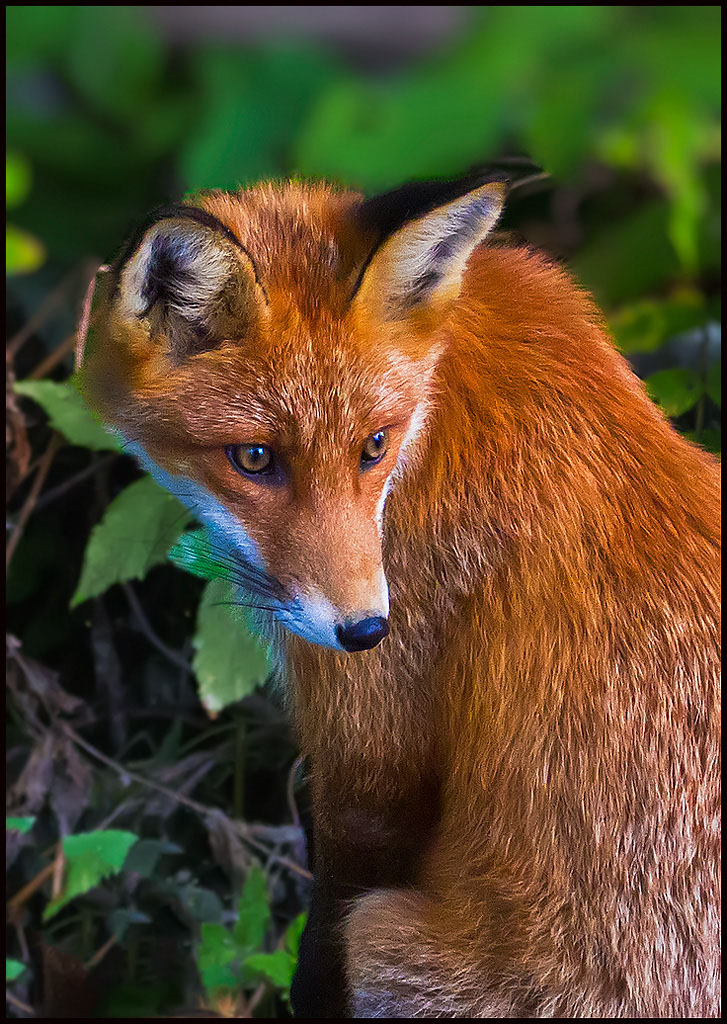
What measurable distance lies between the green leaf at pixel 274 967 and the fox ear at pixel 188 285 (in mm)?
2038

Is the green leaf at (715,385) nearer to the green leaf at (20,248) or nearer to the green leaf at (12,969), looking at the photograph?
the green leaf at (20,248)

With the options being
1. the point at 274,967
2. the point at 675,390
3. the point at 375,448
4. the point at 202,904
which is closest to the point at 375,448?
the point at 375,448

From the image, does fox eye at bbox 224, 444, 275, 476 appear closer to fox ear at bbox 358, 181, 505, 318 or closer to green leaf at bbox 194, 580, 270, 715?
fox ear at bbox 358, 181, 505, 318

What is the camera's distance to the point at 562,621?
7.70ft

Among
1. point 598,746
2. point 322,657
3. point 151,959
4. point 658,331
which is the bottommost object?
point 151,959

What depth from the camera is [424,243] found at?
2131 millimetres

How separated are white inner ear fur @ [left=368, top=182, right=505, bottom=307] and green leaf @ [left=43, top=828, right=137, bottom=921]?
6.93 feet

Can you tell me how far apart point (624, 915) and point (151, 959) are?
2.20 meters

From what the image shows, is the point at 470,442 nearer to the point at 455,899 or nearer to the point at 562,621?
the point at 562,621

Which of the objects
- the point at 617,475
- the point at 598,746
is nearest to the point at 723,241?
the point at 617,475

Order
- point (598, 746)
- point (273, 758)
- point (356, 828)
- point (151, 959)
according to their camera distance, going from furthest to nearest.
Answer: point (273, 758), point (151, 959), point (356, 828), point (598, 746)

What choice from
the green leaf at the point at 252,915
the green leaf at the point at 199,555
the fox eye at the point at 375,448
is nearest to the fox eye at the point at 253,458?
the fox eye at the point at 375,448

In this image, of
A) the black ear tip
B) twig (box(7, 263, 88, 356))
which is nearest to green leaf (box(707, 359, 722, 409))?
the black ear tip

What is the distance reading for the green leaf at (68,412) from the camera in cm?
349
